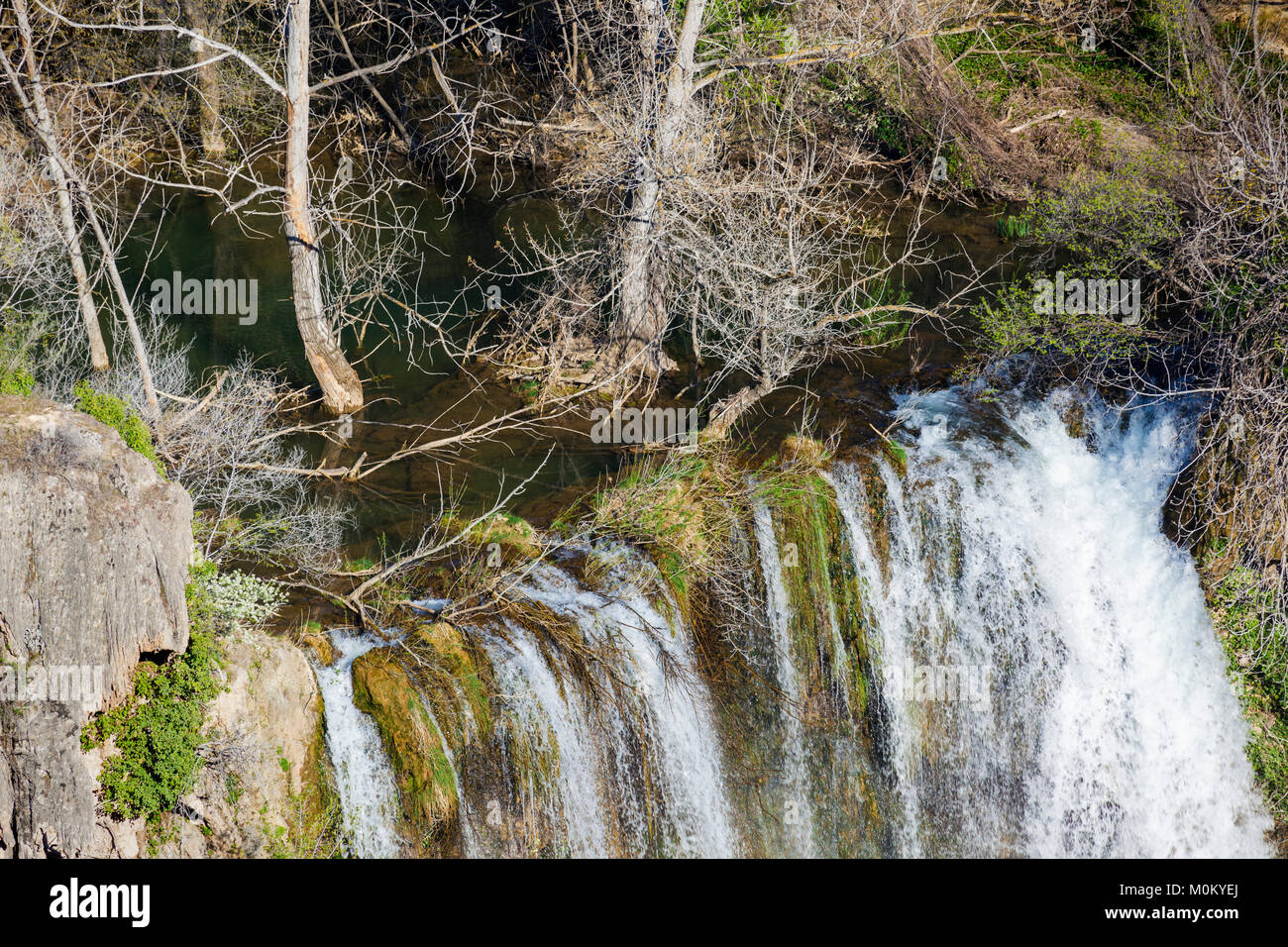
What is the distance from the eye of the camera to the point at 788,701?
863 cm

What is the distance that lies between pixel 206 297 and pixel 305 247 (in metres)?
3.13

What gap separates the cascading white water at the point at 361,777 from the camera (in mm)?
6891

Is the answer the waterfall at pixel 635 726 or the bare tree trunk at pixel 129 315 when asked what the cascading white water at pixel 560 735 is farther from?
the bare tree trunk at pixel 129 315

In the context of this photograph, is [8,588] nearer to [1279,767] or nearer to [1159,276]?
[1279,767]

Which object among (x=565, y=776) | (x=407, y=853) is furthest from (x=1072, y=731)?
(x=407, y=853)

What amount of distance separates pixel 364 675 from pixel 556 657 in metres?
1.35

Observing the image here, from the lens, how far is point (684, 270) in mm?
10922

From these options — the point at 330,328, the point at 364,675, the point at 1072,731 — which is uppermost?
the point at 330,328

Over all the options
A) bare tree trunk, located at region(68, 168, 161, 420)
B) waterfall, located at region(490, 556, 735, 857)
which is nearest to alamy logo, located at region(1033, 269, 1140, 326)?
waterfall, located at region(490, 556, 735, 857)

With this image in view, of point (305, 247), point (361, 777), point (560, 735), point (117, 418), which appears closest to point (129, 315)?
point (305, 247)

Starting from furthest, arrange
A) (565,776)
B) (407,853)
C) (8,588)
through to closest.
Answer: (565,776)
(407,853)
(8,588)

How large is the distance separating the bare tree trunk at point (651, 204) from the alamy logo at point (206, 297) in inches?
165

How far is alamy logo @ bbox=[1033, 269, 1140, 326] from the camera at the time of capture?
35.8 ft

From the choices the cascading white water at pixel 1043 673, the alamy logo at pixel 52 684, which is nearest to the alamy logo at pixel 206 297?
the alamy logo at pixel 52 684
